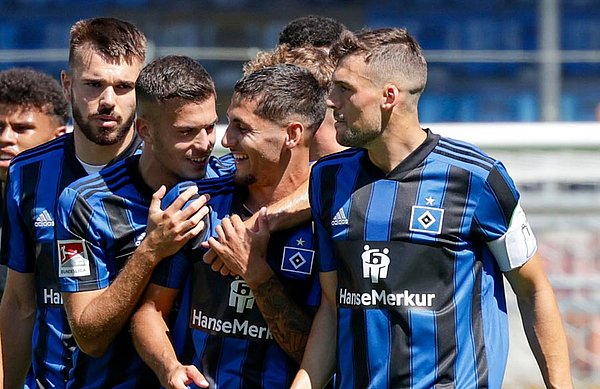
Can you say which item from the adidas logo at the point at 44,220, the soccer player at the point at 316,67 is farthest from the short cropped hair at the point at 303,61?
the adidas logo at the point at 44,220

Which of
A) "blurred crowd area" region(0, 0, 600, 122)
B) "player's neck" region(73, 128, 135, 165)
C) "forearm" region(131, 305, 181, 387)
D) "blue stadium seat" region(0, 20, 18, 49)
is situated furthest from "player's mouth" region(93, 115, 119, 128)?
"blue stadium seat" region(0, 20, 18, 49)

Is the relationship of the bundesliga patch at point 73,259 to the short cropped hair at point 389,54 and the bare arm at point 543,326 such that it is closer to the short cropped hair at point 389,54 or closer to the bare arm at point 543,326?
the short cropped hair at point 389,54

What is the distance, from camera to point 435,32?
1216 centimetres

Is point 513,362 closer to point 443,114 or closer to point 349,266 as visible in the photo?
point 349,266

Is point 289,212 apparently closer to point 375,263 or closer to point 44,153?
point 375,263

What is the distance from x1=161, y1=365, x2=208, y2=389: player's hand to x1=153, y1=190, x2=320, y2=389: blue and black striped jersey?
0.29ft

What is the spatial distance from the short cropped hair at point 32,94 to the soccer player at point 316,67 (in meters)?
1.39

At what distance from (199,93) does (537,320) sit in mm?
1245

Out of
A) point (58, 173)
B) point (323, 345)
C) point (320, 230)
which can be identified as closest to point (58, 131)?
point (58, 173)

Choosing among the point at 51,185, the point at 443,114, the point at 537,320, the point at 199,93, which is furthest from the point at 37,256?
the point at 443,114

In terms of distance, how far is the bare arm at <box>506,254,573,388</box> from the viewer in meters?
3.24

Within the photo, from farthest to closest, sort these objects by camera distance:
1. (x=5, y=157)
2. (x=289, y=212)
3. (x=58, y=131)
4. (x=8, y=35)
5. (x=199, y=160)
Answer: (x=8, y=35) → (x=58, y=131) → (x=5, y=157) → (x=199, y=160) → (x=289, y=212)

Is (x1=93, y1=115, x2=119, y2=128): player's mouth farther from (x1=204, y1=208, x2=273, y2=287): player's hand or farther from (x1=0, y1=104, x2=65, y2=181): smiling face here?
(x1=0, y1=104, x2=65, y2=181): smiling face

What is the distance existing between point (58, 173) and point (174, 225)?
2.95 ft
